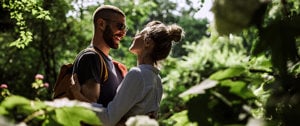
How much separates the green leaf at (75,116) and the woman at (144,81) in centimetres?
130

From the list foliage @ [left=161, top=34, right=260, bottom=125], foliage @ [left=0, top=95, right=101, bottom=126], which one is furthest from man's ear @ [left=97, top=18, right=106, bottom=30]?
foliage @ [left=0, top=95, right=101, bottom=126]

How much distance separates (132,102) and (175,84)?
1296 centimetres

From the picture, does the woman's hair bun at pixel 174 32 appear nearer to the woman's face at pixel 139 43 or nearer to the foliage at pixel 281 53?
the woman's face at pixel 139 43

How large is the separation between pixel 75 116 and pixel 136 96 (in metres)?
1.61

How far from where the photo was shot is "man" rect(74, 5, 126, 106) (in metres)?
2.69

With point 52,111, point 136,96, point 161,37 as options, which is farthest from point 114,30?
point 52,111

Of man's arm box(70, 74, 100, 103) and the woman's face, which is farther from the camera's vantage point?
the woman's face

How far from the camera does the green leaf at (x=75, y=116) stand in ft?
3.11

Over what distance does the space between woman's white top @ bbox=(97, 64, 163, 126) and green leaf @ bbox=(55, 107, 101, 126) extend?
1309mm

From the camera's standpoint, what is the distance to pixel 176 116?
3.99 ft

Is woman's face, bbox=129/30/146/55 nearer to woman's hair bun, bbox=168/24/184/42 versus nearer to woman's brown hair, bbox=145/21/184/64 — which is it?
woman's brown hair, bbox=145/21/184/64

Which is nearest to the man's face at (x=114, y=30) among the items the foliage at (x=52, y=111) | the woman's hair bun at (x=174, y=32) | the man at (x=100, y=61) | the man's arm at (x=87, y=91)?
the man at (x=100, y=61)

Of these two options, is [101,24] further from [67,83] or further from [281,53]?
[281,53]

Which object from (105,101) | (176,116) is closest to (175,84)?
(105,101)
